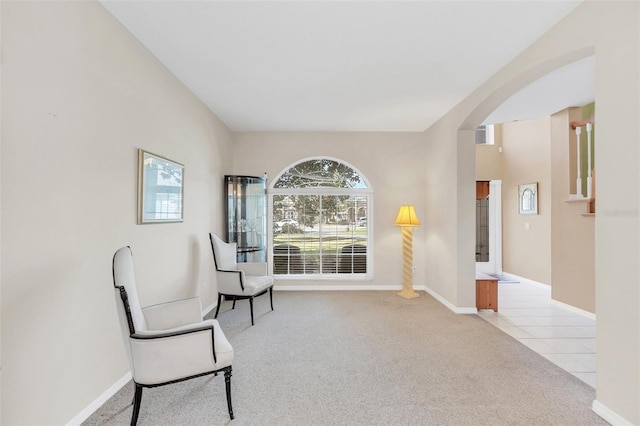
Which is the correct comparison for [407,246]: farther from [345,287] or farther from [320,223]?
[320,223]

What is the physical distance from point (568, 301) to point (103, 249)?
5479 mm

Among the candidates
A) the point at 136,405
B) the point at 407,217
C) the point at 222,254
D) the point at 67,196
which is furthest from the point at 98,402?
the point at 407,217

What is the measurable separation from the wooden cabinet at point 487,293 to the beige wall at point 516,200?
2.30 m

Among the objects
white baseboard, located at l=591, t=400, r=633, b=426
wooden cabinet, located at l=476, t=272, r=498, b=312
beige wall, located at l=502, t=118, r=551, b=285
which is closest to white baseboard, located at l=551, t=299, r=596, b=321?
wooden cabinet, located at l=476, t=272, r=498, b=312

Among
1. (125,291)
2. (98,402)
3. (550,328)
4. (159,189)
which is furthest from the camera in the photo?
(550,328)

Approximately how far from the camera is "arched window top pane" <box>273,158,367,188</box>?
541 centimetres

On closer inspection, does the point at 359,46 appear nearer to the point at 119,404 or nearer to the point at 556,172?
the point at 119,404

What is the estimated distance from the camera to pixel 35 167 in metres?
1.60

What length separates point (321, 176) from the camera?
545 centimetres

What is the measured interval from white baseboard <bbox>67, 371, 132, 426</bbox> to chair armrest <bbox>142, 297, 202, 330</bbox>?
526mm

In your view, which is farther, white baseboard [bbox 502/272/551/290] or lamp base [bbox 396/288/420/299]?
white baseboard [bbox 502/272/551/290]

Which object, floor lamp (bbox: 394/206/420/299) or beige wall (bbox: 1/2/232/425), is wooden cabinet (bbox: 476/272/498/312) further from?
beige wall (bbox: 1/2/232/425)

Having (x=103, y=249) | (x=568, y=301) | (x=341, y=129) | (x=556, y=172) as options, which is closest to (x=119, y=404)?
(x=103, y=249)

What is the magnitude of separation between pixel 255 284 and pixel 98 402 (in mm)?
1942
